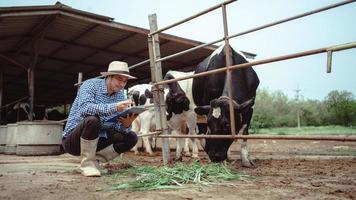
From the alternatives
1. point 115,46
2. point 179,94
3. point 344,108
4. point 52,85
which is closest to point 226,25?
point 179,94

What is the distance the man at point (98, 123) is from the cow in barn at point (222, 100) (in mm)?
1210

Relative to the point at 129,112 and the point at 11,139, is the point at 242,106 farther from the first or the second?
the point at 11,139

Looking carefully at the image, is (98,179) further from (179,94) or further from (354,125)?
(354,125)

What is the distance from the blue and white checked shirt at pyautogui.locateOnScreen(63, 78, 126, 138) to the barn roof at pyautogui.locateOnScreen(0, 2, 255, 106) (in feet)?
13.1

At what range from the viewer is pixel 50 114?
1680 centimetres

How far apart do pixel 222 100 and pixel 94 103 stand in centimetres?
182

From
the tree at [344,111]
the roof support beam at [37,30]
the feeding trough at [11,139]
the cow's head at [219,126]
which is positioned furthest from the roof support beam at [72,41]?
the tree at [344,111]

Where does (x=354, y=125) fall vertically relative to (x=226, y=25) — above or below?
below

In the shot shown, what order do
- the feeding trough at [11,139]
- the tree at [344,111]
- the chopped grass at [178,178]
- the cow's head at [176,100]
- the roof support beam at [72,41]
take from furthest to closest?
the tree at [344,111]
the feeding trough at [11,139]
the roof support beam at [72,41]
the cow's head at [176,100]
the chopped grass at [178,178]

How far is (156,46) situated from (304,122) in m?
45.5

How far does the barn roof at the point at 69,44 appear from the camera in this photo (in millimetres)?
7750

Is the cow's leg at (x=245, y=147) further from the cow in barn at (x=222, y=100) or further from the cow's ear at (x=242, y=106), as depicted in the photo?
the cow's ear at (x=242, y=106)

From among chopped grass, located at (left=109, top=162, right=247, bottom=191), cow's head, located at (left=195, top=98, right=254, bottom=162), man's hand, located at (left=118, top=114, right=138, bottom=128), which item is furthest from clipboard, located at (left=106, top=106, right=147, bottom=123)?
cow's head, located at (left=195, top=98, right=254, bottom=162)

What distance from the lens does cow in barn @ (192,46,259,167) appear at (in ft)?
15.6
